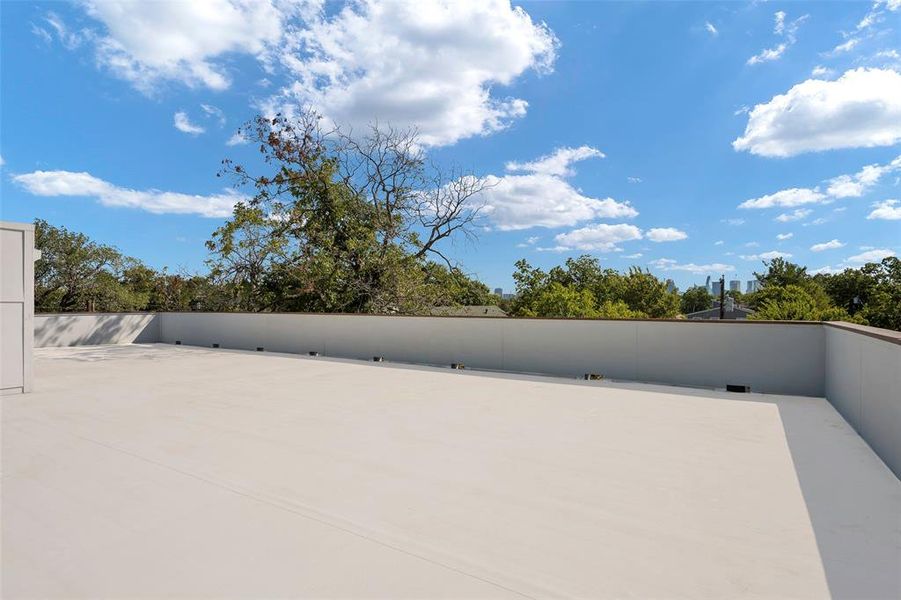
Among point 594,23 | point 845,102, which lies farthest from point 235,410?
point 845,102

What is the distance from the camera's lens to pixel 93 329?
1143 cm

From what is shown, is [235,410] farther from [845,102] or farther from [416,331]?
[845,102]

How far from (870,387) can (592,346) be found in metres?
3.23

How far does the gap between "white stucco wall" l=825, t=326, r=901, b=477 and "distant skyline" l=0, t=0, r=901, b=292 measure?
6.78m

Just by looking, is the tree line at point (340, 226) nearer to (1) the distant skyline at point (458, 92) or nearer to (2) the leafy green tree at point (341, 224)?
(2) the leafy green tree at point (341, 224)

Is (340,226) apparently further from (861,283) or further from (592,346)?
(861,283)

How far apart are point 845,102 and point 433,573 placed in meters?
13.9

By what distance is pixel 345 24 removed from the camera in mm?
10633

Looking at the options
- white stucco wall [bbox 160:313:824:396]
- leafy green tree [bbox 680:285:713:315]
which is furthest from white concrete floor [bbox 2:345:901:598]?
leafy green tree [bbox 680:285:713:315]

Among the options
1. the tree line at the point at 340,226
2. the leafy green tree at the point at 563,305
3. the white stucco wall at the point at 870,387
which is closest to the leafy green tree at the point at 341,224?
the tree line at the point at 340,226

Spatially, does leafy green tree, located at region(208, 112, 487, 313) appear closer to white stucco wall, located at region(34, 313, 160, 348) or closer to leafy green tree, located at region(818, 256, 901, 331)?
white stucco wall, located at region(34, 313, 160, 348)

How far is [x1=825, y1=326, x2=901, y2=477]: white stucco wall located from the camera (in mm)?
2617

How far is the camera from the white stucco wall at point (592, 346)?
17.0 ft

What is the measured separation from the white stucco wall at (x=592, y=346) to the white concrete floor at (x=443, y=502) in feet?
2.96
